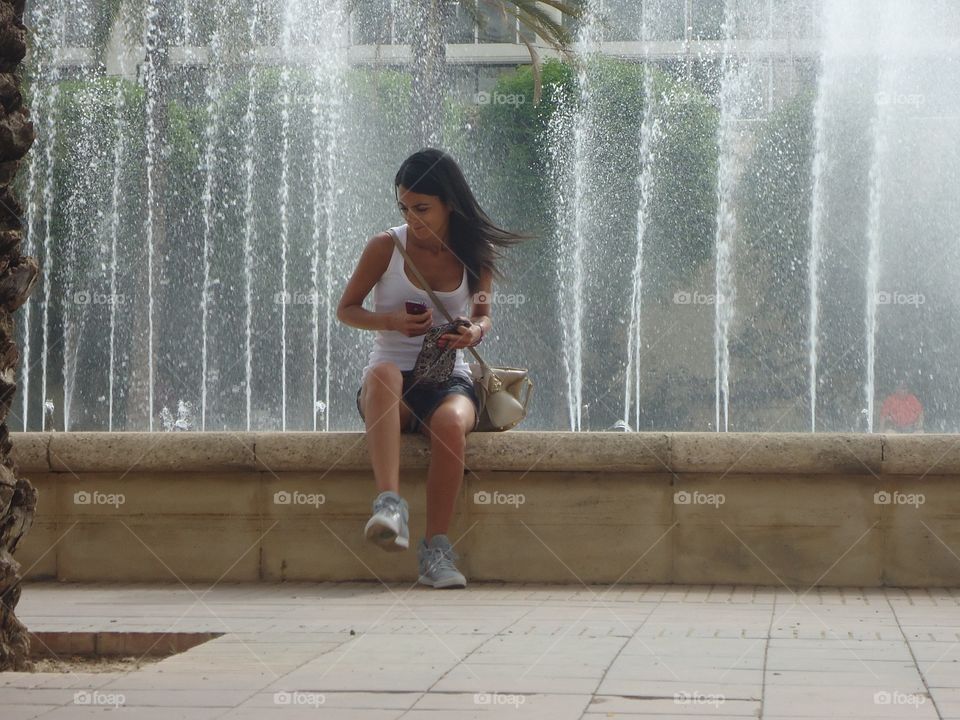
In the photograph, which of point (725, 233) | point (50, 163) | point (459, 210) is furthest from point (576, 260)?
point (459, 210)

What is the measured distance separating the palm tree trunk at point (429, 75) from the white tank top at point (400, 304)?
15.4 m

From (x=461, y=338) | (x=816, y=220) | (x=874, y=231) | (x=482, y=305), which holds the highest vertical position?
(x=816, y=220)

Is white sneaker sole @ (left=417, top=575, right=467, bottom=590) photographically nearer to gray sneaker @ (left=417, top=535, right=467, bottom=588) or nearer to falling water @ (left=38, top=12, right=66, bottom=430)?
gray sneaker @ (left=417, top=535, right=467, bottom=588)

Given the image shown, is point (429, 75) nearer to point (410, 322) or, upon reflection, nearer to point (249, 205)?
point (249, 205)

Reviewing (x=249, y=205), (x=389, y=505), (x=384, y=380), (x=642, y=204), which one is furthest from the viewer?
(x=642, y=204)

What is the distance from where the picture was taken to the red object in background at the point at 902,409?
2706 centimetres

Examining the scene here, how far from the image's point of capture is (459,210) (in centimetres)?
564

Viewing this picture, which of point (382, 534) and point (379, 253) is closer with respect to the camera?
point (382, 534)

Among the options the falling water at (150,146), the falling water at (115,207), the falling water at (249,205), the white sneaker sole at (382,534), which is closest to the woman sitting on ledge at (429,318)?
the white sneaker sole at (382,534)

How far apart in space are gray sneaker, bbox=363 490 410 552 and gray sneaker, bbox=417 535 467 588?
0.34 m

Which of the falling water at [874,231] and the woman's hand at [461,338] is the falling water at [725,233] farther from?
the woman's hand at [461,338]

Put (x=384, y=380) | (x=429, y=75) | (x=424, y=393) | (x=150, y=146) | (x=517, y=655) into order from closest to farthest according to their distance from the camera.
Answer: (x=517, y=655), (x=384, y=380), (x=424, y=393), (x=429, y=75), (x=150, y=146)

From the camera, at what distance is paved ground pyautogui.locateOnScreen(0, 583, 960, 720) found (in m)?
3.26

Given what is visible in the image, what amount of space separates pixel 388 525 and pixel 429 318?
0.92 m
